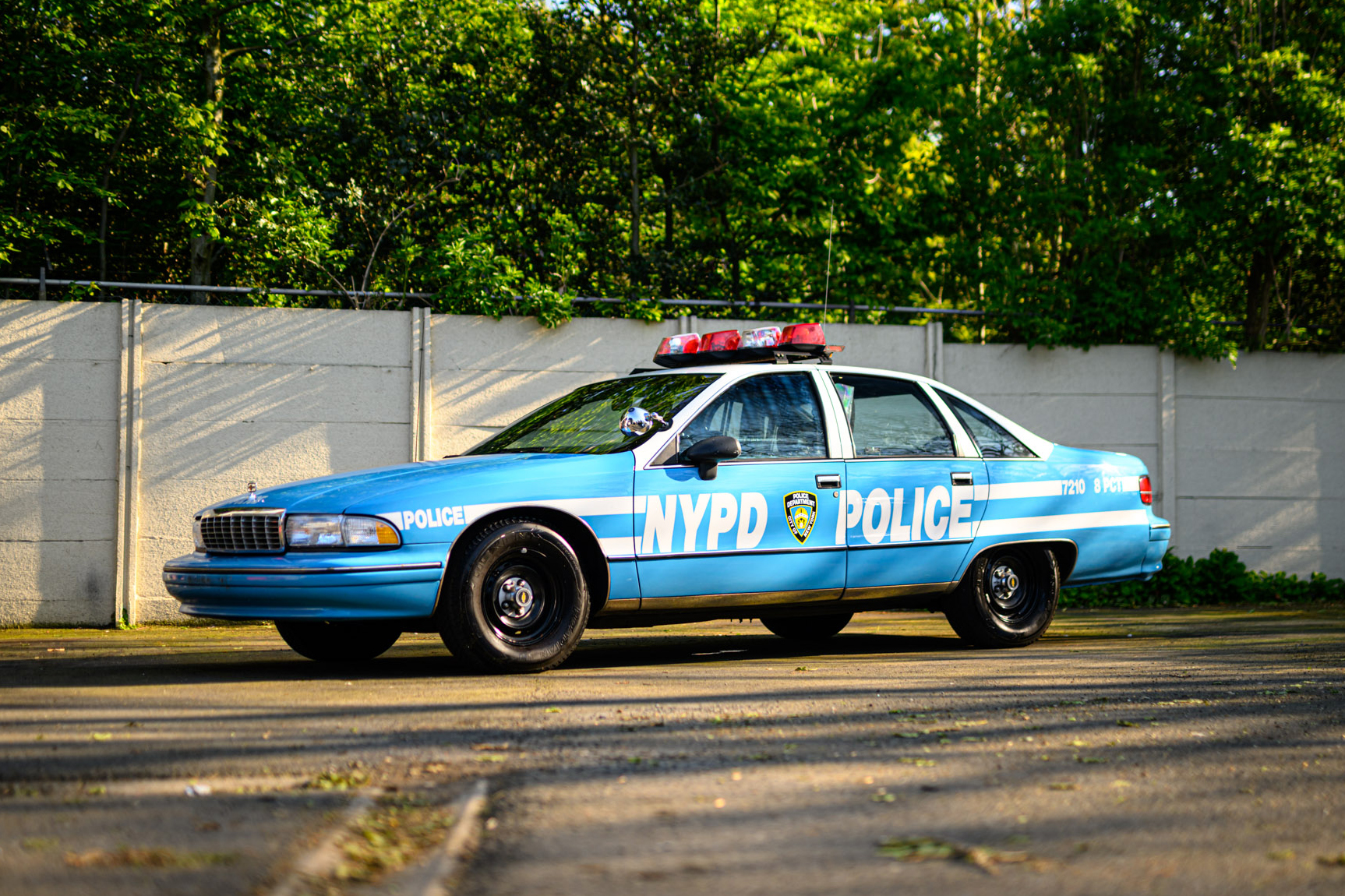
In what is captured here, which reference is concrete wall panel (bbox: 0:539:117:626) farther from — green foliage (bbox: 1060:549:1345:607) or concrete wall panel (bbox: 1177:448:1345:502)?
concrete wall panel (bbox: 1177:448:1345:502)

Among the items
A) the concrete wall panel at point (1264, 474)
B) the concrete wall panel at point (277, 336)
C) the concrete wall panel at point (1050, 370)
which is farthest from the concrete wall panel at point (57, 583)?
the concrete wall panel at point (1264, 474)

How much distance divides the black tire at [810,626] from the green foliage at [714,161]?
336 cm

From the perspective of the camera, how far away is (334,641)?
6926 millimetres

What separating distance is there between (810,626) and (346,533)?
3.72m

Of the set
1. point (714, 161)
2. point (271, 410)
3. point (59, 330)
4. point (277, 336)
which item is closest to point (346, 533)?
point (271, 410)

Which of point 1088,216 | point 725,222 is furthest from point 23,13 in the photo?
point 1088,216

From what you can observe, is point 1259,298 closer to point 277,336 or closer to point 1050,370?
point 1050,370

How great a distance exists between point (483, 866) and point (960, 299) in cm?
1092

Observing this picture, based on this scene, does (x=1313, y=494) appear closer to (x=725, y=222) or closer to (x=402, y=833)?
(x=725, y=222)

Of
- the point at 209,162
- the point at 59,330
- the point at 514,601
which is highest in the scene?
the point at 209,162

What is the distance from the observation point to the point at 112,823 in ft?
10.5

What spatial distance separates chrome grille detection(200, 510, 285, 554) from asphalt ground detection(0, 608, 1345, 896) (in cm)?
61

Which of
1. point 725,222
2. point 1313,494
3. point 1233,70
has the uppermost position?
point 1233,70

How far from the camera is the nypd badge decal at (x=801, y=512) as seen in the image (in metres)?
6.74
